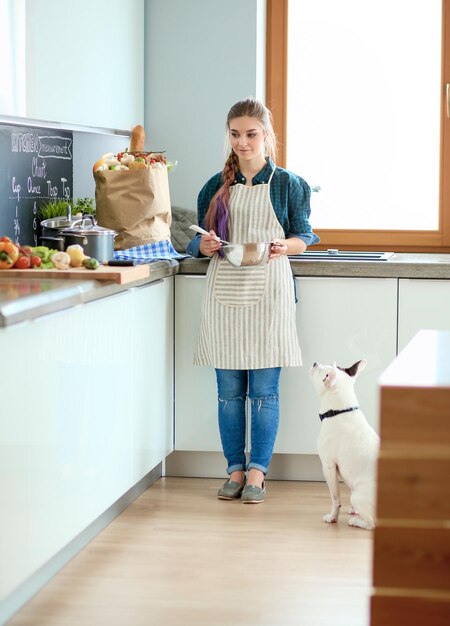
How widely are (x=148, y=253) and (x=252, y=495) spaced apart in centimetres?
90

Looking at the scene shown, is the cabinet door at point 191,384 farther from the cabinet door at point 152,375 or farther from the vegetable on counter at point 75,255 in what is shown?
the vegetable on counter at point 75,255

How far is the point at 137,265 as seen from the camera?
3318 millimetres

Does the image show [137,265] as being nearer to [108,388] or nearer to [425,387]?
[108,388]

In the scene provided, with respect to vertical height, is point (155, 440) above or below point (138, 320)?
below

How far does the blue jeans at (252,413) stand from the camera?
3.76 m

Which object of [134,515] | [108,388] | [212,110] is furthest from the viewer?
[212,110]

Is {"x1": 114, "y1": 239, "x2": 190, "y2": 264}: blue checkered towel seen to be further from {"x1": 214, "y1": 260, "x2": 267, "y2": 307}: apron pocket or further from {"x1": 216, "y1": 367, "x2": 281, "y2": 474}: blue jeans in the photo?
{"x1": 216, "y1": 367, "x2": 281, "y2": 474}: blue jeans

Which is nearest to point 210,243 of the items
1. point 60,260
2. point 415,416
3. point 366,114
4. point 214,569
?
point 60,260

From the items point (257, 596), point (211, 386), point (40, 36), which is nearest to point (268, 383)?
point (211, 386)

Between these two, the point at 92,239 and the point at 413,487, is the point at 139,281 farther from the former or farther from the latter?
the point at 413,487

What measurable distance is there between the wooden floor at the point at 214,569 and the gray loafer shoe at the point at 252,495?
0.03 meters

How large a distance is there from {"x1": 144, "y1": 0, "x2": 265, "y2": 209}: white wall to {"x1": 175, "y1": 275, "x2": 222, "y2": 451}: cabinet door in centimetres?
67

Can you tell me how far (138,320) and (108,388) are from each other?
1.24 ft

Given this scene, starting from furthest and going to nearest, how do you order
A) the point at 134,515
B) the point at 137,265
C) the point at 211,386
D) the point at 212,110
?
the point at 212,110
the point at 211,386
the point at 134,515
the point at 137,265
